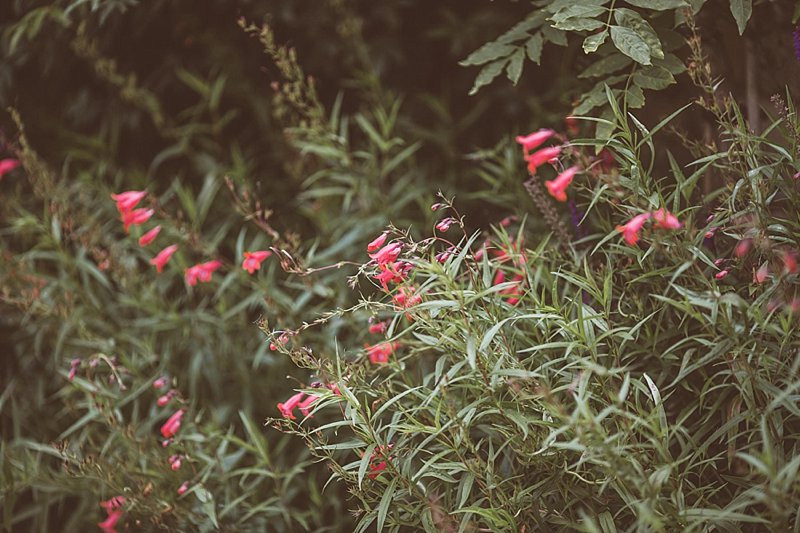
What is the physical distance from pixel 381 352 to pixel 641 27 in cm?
103

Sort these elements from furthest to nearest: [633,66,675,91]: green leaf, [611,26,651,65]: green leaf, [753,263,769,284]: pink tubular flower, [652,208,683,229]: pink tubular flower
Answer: [633,66,675,91]: green leaf < [611,26,651,65]: green leaf < [753,263,769,284]: pink tubular flower < [652,208,683,229]: pink tubular flower

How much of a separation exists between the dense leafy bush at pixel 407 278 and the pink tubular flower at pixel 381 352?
0.04ft

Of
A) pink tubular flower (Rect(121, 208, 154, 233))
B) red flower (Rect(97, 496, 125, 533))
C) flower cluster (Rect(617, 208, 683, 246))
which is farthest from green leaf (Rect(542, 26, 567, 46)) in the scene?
red flower (Rect(97, 496, 125, 533))

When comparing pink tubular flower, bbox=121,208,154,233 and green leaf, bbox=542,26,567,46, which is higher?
green leaf, bbox=542,26,567,46

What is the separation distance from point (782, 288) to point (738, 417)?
0.29 m

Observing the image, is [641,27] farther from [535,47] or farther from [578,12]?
[535,47]

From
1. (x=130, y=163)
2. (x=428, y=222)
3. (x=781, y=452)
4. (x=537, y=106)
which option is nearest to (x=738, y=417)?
(x=781, y=452)

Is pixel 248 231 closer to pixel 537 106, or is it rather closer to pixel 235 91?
pixel 235 91

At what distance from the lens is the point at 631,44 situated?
1.85 m

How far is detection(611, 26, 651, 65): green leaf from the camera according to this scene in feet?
5.99

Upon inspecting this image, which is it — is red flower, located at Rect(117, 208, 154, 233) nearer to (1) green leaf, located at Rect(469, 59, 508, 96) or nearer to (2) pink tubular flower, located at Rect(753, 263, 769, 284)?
(1) green leaf, located at Rect(469, 59, 508, 96)

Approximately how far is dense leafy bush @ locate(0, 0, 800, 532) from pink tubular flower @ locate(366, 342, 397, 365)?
13 mm

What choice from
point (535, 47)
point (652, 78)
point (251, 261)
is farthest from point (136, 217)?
point (652, 78)

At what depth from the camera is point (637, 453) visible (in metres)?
1.65
